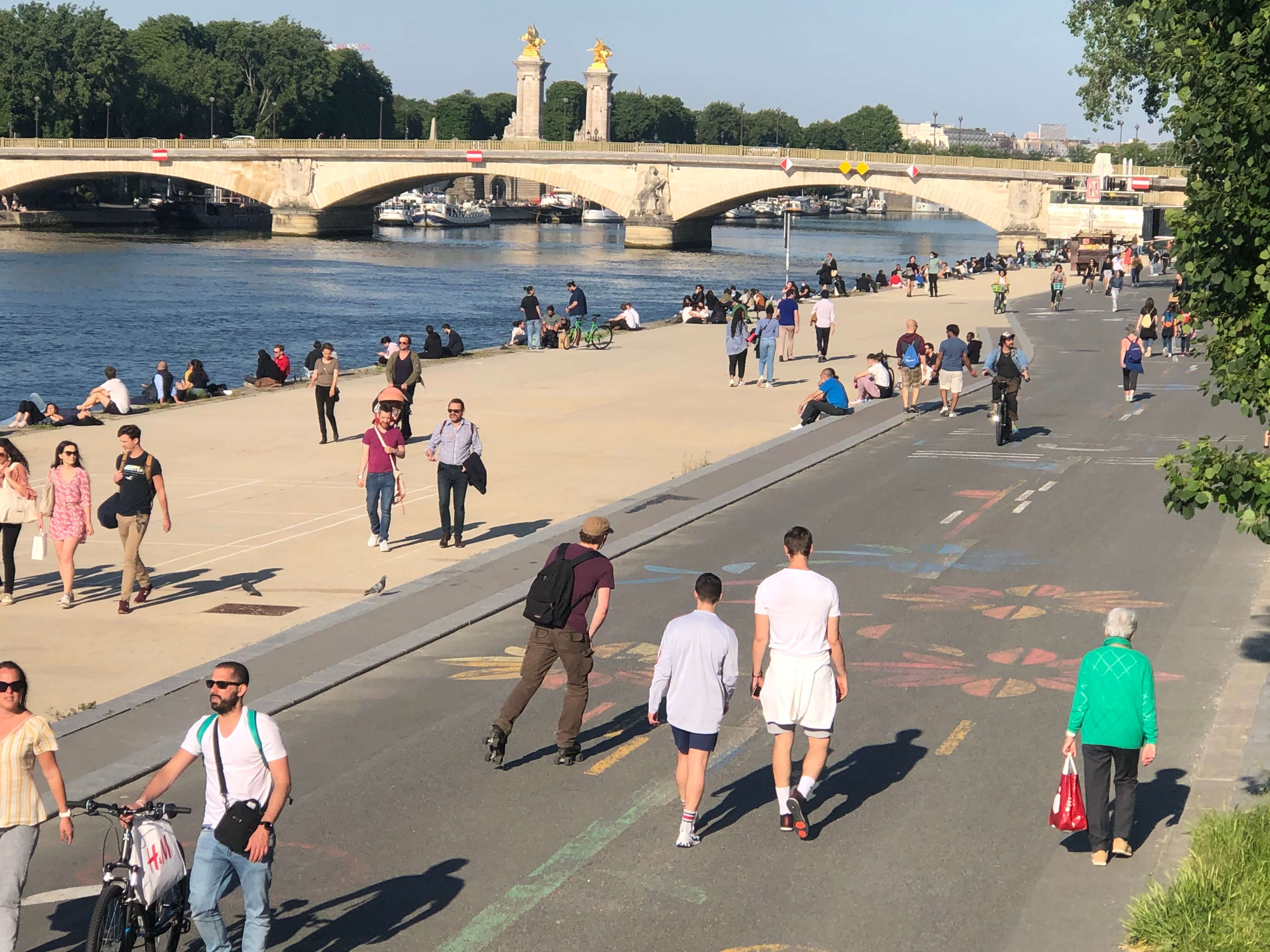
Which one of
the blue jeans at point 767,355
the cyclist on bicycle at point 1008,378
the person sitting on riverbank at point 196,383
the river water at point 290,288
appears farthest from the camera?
the river water at point 290,288

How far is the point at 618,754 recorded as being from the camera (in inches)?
408

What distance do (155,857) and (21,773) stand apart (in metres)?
0.79

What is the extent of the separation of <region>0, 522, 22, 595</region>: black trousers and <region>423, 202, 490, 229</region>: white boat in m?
134

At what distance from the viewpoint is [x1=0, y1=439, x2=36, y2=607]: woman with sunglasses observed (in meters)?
14.4

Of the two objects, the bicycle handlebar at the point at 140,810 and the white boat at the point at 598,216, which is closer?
the bicycle handlebar at the point at 140,810

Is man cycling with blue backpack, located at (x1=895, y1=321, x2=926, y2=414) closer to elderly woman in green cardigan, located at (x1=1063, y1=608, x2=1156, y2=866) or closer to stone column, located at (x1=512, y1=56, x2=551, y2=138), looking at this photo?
elderly woman in green cardigan, located at (x1=1063, y1=608, x2=1156, y2=866)

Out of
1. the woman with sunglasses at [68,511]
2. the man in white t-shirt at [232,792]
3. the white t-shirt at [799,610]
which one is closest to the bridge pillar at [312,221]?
the woman with sunglasses at [68,511]

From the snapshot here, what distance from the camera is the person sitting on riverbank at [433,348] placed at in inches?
1481

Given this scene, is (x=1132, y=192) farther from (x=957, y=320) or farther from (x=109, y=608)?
(x=109, y=608)

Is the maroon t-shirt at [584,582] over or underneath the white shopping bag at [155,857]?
over

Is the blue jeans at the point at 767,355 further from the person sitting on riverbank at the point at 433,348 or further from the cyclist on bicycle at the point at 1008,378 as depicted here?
the person sitting on riverbank at the point at 433,348

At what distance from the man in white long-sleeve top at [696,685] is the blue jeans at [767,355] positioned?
2307cm

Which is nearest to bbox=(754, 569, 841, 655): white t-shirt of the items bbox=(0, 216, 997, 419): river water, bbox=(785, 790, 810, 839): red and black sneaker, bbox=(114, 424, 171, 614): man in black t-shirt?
bbox=(785, 790, 810, 839): red and black sneaker

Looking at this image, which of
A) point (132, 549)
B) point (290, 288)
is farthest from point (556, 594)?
point (290, 288)
